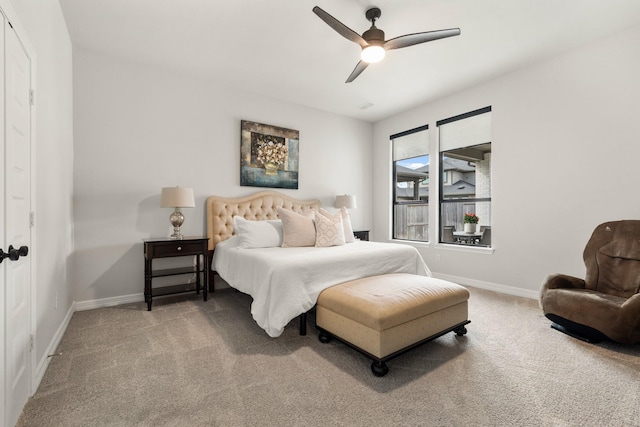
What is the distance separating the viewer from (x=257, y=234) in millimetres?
3592

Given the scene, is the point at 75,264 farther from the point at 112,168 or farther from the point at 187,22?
the point at 187,22

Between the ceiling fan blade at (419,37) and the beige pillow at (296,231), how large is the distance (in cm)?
211

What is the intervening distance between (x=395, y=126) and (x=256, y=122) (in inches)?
105

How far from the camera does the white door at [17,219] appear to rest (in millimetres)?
1460

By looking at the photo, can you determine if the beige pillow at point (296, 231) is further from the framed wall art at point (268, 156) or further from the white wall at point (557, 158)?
the white wall at point (557, 158)

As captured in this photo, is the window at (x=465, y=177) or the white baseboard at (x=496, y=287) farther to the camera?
the window at (x=465, y=177)

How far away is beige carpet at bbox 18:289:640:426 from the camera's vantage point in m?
1.58

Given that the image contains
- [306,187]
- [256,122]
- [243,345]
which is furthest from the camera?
[306,187]

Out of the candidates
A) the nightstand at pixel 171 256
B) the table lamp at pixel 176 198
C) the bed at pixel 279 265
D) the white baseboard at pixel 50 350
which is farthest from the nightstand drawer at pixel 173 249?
the white baseboard at pixel 50 350

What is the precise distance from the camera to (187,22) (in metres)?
2.85

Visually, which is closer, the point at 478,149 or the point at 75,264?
the point at 75,264

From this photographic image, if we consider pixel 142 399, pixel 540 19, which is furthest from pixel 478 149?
pixel 142 399

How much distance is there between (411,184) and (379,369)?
4.18 m

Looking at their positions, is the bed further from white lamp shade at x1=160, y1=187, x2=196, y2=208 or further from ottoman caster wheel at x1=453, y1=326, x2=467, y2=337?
ottoman caster wheel at x1=453, y1=326, x2=467, y2=337
